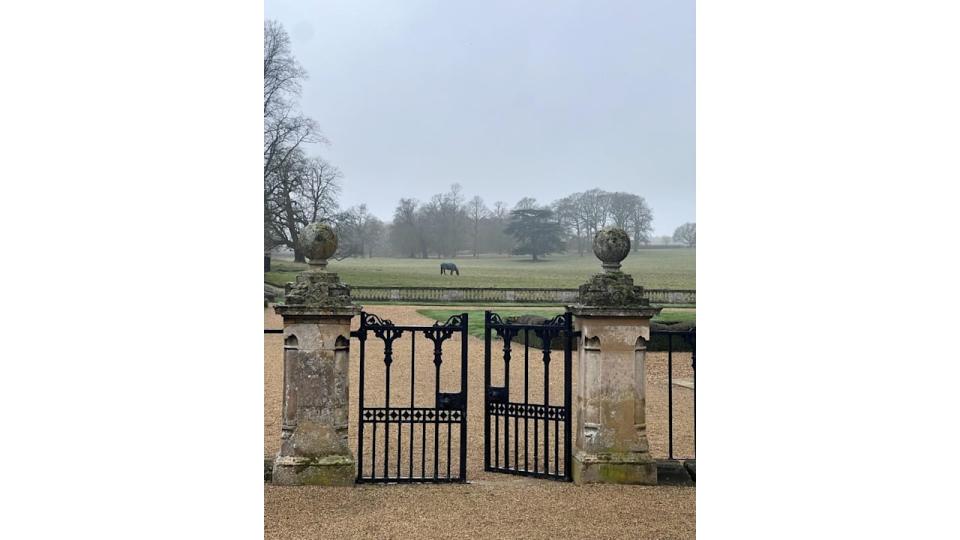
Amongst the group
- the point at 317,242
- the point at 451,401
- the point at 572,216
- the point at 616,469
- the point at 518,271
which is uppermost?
the point at 572,216

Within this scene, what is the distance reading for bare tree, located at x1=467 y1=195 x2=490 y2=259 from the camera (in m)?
20.6

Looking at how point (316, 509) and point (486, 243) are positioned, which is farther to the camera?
point (486, 243)

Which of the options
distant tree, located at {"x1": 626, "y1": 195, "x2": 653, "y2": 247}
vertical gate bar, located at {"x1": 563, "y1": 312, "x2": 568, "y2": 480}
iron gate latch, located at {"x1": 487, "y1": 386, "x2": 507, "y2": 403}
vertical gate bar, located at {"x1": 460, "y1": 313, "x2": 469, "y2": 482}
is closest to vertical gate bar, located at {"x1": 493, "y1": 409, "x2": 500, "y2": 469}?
iron gate latch, located at {"x1": 487, "y1": 386, "x2": 507, "y2": 403}

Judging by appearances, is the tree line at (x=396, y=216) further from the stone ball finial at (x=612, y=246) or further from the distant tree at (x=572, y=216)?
Result: the stone ball finial at (x=612, y=246)

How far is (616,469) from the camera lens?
6.14 metres

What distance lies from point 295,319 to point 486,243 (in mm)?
15158

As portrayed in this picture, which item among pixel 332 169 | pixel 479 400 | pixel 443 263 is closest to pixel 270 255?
pixel 332 169

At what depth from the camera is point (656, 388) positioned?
37.6 ft

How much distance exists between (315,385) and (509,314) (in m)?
13.7

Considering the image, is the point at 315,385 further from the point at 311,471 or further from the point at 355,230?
the point at 355,230

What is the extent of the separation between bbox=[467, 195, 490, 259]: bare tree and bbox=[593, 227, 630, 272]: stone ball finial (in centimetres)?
1435

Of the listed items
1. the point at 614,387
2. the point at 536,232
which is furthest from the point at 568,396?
the point at 536,232

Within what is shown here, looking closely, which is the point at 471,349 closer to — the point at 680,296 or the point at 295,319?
the point at 680,296

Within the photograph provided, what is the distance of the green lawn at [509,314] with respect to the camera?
728 inches
